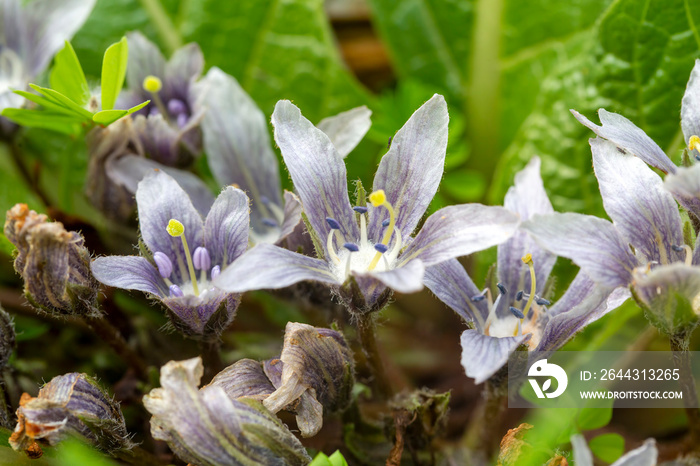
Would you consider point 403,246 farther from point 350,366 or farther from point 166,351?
point 166,351

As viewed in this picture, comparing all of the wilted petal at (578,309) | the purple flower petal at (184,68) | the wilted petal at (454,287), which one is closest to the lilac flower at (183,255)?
the wilted petal at (454,287)

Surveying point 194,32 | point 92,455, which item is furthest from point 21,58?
point 92,455

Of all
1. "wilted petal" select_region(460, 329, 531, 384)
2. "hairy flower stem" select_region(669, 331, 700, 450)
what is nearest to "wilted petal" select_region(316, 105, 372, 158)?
"wilted petal" select_region(460, 329, 531, 384)

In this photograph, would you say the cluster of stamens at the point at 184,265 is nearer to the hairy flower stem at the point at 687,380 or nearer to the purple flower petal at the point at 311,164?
A: the purple flower petal at the point at 311,164

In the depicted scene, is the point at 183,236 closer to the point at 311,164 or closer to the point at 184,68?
the point at 311,164

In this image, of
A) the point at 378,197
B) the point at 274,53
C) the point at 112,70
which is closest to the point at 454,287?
the point at 378,197

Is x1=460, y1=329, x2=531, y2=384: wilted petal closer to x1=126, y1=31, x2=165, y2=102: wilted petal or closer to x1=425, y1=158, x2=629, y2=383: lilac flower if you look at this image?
x1=425, y1=158, x2=629, y2=383: lilac flower

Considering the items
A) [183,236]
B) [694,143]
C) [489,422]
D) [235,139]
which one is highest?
[694,143]
